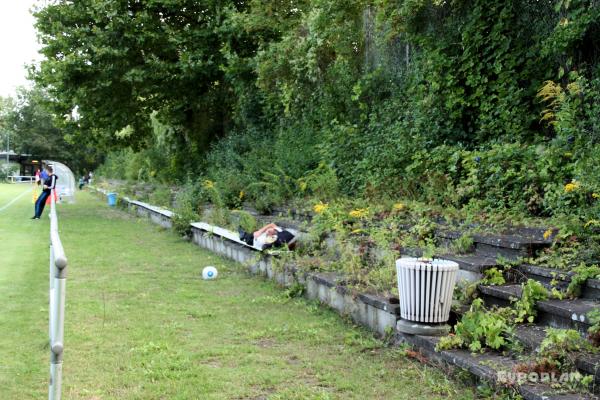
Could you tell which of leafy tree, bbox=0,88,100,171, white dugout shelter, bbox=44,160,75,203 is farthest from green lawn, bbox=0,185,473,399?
leafy tree, bbox=0,88,100,171

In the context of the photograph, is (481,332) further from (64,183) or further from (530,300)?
(64,183)

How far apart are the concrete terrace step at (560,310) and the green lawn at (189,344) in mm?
888

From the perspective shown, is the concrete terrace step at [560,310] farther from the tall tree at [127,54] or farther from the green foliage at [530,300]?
the tall tree at [127,54]

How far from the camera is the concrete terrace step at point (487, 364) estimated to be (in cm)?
351

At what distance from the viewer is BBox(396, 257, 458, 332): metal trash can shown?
4.67 meters

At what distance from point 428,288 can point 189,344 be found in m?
2.29

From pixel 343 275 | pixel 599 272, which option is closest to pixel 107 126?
pixel 343 275

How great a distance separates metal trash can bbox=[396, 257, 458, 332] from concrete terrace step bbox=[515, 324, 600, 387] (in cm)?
→ 60

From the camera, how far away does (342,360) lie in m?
5.00

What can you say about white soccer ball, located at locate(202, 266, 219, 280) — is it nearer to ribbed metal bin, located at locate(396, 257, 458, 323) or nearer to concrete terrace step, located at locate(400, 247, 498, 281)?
concrete terrace step, located at locate(400, 247, 498, 281)

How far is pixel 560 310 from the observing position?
4238 millimetres

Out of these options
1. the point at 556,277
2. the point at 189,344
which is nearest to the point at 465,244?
the point at 556,277

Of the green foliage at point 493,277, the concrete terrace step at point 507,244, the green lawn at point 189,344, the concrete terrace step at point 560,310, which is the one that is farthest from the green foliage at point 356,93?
the green lawn at point 189,344

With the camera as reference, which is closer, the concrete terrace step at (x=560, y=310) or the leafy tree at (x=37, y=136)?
the concrete terrace step at (x=560, y=310)
